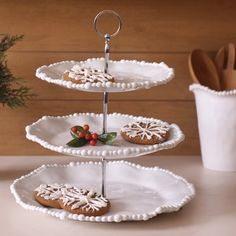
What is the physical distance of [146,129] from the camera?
1.48 m

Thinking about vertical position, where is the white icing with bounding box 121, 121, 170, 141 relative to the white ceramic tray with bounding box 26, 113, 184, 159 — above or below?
above

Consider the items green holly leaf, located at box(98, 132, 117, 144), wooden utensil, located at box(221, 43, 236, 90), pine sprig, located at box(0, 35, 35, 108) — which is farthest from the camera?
wooden utensil, located at box(221, 43, 236, 90)

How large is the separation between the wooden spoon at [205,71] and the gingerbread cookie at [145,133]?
33 centimetres

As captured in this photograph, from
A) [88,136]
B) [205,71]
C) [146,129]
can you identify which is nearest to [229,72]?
[205,71]

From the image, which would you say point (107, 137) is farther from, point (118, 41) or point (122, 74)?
point (118, 41)

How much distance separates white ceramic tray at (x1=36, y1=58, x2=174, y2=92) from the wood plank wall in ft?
0.88

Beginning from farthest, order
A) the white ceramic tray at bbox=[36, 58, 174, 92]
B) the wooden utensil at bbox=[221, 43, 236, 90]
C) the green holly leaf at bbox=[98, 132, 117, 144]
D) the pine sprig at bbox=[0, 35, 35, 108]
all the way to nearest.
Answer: the wooden utensil at bbox=[221, 43, 236, 90] < the pine sprig at bbox=[0, 35, 35, 108] < the green holly leaf at bbox=[98, 132, 117, 144] < the white ceramic tray at bbox=[36, 58, 174, 92]

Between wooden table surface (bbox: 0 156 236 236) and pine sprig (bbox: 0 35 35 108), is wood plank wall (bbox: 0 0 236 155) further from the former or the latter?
wooden table surface (bbox: 0 156 236 236)

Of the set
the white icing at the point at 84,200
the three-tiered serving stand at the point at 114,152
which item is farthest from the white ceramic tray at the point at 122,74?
the white icing at the point at 84,200

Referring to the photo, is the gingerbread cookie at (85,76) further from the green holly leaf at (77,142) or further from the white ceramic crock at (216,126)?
the white ceramic crock at (216,126)

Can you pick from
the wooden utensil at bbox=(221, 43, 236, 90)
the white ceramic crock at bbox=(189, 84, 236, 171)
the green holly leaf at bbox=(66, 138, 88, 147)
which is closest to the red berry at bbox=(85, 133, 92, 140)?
the green holly leaf at bbox=(66, 138, 88, 147)

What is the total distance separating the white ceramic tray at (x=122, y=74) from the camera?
1.32 metres

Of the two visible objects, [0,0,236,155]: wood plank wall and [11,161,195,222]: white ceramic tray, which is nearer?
[11,161,195,222]: white ceramic tray

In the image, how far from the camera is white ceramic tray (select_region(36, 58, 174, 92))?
132 cm
